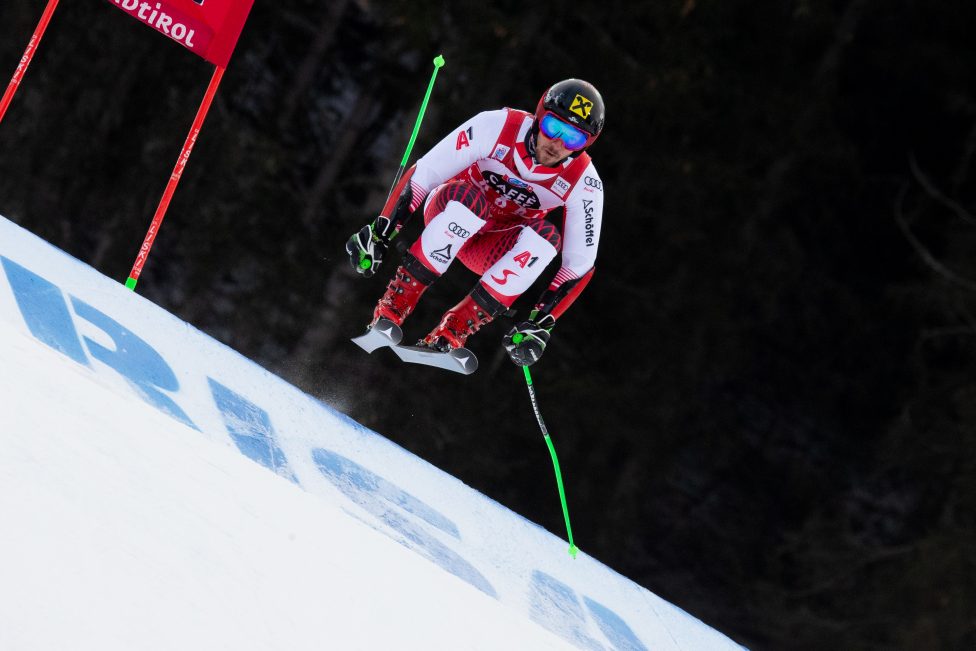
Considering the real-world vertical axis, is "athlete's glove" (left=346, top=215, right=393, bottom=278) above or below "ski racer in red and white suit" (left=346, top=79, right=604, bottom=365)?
below

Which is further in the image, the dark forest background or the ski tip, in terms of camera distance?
the dark forest background

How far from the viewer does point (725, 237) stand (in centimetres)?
1263

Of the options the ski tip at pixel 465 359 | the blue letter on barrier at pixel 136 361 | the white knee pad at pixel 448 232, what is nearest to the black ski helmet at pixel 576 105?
the white knee pad at pixel 448 232

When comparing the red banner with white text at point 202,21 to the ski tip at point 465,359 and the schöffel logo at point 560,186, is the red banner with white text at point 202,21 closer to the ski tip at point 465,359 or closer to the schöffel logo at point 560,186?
the schöffel logo at point 560,186

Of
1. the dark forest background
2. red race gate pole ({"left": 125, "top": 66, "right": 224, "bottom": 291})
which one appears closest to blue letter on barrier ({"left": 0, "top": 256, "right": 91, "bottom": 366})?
red race gate pole ({"left": 125, "top": 66, "right": 224, "bottom": 291})

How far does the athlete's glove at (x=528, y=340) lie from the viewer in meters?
5.37

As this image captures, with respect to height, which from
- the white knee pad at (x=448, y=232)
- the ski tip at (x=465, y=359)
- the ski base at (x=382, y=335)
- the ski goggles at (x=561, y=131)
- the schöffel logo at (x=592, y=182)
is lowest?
the ski base at (x=382, y=335)

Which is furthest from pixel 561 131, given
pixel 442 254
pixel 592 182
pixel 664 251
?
pixel 664 251

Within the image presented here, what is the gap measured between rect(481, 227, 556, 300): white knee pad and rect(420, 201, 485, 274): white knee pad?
208 mm

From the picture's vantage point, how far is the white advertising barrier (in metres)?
3.59

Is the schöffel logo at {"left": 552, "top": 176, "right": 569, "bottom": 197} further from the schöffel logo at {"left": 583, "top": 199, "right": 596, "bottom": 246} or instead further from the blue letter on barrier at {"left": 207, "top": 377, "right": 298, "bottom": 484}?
the blue letter on barrier at {"left": 207, "top": 377, "right": 298, "bottom": 484}

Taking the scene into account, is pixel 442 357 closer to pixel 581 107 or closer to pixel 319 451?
pixel 319 451

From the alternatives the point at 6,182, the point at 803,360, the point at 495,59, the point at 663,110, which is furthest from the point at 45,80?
the point at 803,360

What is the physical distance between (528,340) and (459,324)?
35 centimetres
